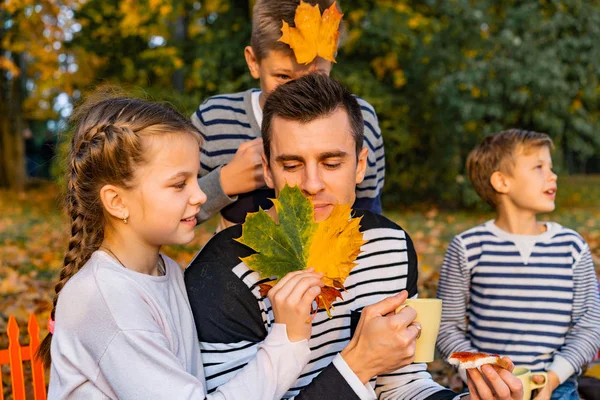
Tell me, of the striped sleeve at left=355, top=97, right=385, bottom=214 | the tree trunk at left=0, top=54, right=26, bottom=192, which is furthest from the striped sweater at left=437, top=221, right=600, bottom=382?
the tree trunk at left=0, top=54, right=26, bottom=192

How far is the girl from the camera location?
1751mm

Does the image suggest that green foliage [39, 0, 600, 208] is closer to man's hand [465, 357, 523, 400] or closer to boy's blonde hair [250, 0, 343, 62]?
boy's blonde hair [250, 0, 343, 62]

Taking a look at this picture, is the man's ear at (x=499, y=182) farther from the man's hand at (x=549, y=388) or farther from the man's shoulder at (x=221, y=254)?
the man's shoulder at (x=221, y=254)

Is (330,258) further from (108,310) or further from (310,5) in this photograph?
(310,5)

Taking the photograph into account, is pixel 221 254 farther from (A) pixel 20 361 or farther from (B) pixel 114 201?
(A) pixel 20 361

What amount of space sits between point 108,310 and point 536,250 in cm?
231

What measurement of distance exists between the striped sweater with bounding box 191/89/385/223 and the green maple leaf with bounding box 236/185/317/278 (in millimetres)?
837

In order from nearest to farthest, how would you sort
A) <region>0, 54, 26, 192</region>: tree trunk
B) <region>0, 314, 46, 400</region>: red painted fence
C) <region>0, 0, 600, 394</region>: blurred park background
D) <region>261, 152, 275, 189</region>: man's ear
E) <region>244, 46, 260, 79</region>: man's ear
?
<region>261, 152, 275, 189</region>: man's ear < <region>0, 314, 46, 400</region>: red painted fence < <region>244, 46, 260, 79</region>: man's ear < <region>0, 0, 600, 394</region>: blurred park background < <region>0, 54, 26, 192</region>: tree trunk

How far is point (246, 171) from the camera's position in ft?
8.45

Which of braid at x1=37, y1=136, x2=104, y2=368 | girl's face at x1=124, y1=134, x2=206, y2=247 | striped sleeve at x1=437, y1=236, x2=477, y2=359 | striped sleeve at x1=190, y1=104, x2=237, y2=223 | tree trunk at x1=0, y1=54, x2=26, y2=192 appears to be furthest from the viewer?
tree trunk at x1=0, y1=54, x2=26, y2=192

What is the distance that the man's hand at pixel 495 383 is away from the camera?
6.01 feet

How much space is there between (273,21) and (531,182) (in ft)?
5.29

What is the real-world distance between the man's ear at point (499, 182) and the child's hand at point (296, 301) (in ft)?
6.56

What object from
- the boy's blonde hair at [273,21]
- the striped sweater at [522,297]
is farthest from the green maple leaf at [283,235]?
the striped sweater at [522,297]
